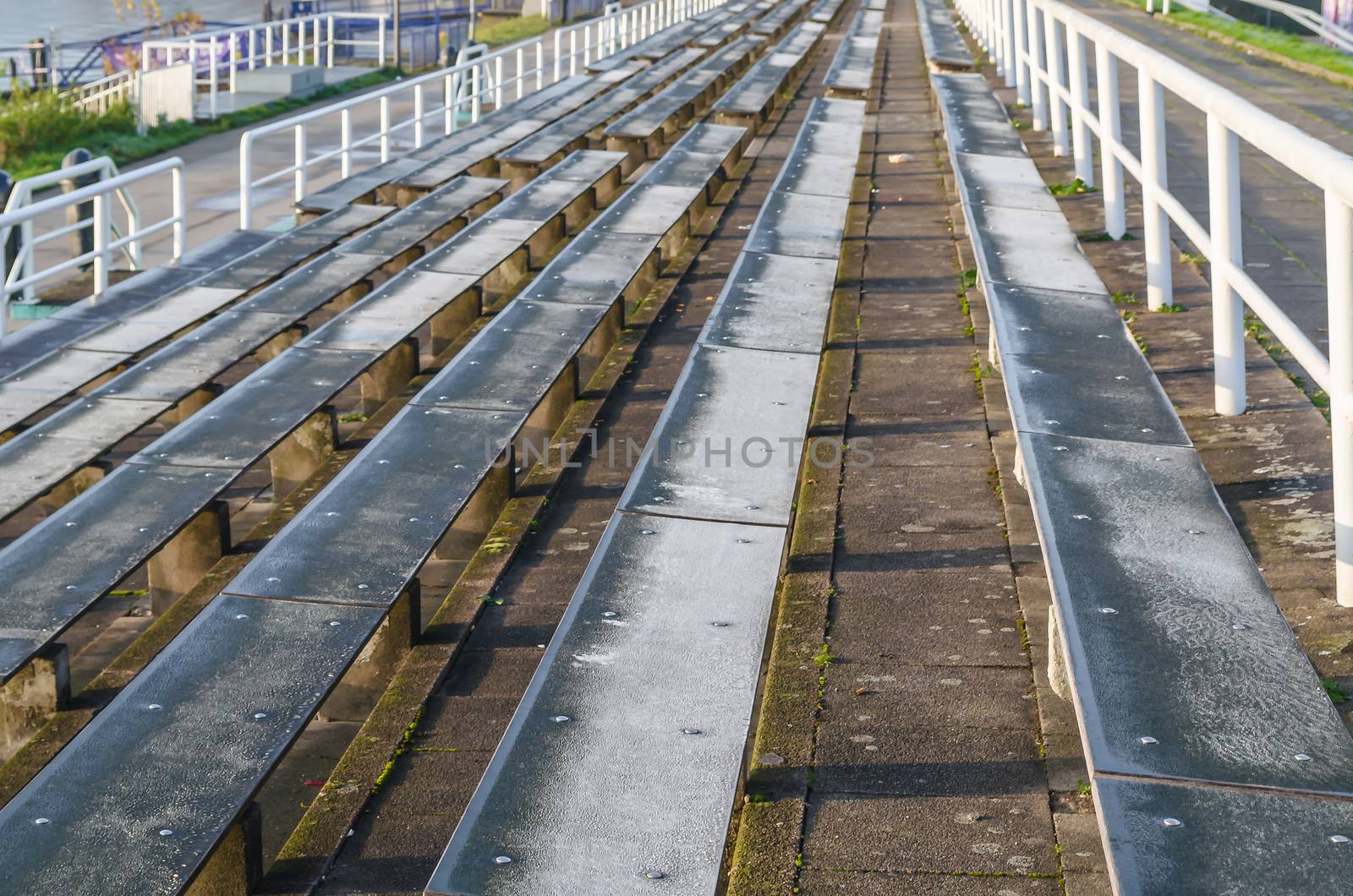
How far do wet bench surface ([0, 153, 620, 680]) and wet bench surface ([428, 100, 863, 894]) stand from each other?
5.29 ft

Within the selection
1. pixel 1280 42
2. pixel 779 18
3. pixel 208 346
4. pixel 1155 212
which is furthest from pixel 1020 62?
pixel 779 18

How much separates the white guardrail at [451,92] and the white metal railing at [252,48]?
185 centimetres

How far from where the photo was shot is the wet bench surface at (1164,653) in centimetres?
228

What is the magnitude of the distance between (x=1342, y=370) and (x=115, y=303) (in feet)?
24.8

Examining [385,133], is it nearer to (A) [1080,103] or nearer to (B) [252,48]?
(A) [1080,103]

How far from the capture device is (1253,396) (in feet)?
15.4

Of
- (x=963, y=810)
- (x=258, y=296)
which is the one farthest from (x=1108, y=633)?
(x=258, y=296)

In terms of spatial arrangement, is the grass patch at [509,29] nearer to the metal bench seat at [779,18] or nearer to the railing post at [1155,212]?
the metal bench seat at [779,18]

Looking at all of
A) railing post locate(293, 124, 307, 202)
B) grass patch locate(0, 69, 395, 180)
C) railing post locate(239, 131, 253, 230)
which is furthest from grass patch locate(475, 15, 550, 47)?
railing post locate(239, 131, 253, 230)

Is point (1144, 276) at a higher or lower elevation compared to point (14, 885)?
higher

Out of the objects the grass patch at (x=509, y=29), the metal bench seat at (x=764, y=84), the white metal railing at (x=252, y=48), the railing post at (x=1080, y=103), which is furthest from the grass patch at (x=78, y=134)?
the grass patch at (x=509, y=29)

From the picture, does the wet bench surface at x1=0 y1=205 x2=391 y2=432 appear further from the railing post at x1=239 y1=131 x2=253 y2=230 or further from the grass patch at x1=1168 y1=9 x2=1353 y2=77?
the grass patch at x1=1168 y1=9 x2=1353 y2=77

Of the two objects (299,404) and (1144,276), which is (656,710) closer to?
(299,404)

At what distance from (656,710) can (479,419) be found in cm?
236
